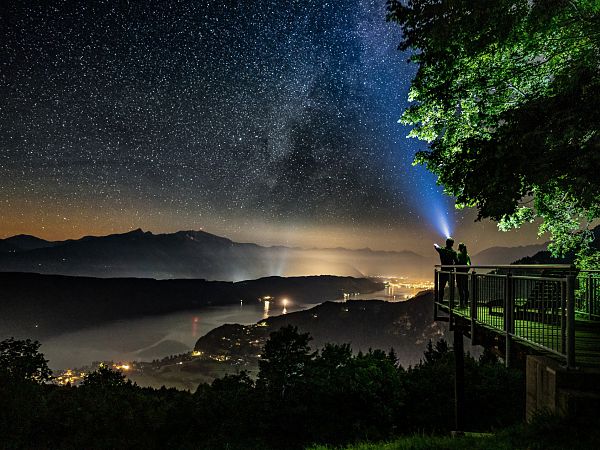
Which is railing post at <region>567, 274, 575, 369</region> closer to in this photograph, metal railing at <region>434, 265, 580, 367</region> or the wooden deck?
metal railing at <region>434, 265, 580, 367</region>

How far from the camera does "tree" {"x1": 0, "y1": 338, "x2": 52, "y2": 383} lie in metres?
22.8

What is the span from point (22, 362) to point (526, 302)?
27298mm

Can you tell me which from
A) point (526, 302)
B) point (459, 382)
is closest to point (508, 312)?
point (526, 302)

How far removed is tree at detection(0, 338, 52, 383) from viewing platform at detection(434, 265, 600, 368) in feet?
76.5

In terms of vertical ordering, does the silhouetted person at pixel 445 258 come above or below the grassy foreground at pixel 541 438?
above

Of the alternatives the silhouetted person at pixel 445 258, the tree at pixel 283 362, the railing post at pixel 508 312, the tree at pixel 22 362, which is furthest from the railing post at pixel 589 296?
the tree at pixel 22 362

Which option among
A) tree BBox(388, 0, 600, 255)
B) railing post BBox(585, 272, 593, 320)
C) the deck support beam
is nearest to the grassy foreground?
tree BBox(388, 0, 600, 255)

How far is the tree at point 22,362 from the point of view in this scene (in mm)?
22825

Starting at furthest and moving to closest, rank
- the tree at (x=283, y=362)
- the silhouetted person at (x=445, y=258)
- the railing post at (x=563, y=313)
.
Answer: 1. the tree at (x=283, y=362)
2. the silhouetted person at (x=445, y=258)
3. the railing post at (x=563, y=313)

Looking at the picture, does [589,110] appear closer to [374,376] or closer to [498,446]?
[498,446]

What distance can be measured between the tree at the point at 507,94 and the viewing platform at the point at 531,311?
2021mm

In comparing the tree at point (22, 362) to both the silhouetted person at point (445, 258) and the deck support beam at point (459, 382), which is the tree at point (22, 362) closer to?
the deck support beam at point (459, 382)

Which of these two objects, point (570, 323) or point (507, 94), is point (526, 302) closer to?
point (570, 323)

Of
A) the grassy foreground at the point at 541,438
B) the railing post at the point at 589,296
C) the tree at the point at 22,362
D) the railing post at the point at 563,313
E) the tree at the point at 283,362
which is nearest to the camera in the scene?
the grassy foreground at the point at 541,438
